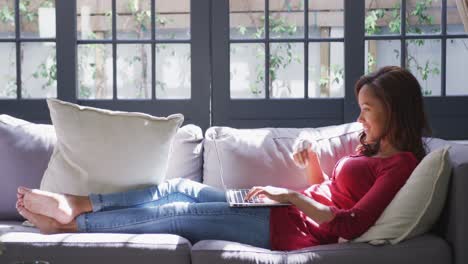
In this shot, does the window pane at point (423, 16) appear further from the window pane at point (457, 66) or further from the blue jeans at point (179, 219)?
the blue jeans at point (179, 219)

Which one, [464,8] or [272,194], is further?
[464,8]

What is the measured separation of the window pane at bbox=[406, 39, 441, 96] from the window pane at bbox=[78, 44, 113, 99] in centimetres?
227

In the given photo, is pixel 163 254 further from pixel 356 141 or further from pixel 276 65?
pixel 276 65

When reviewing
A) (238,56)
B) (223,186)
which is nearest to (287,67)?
(238,56)

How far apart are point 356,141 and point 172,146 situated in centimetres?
82

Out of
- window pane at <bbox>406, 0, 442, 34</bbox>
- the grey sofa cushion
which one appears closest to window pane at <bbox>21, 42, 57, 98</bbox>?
window pane at <bbox>406, 0, 442, 34</bbox>

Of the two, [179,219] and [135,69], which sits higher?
[135,69]

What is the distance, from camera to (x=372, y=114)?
2.99 m

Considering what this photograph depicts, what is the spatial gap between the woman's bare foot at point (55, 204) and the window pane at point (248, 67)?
2338 mm

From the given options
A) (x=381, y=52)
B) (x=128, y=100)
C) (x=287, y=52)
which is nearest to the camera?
(x=128, y=100)

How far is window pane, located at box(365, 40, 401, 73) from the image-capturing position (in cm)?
472

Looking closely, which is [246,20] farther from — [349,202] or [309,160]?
[349,202]

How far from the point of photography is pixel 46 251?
2777 millimetres

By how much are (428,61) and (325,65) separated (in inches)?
24.6
